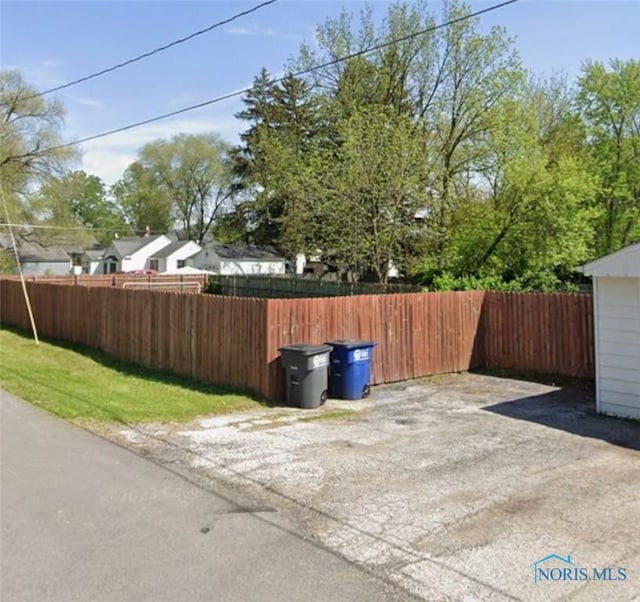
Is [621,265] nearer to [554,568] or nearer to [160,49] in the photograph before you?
[554,568]

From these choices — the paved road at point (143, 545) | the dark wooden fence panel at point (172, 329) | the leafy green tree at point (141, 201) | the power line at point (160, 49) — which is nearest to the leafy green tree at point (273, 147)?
the power line at point (160, 49)

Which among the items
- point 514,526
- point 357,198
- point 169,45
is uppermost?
point 169,45

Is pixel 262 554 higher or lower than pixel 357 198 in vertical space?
lower

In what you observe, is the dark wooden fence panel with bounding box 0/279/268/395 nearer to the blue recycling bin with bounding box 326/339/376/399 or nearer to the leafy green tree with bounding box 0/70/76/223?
the blue recycling bin with bounding box 326/339/376/399

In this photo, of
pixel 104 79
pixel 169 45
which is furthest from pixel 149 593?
pixel 104 79

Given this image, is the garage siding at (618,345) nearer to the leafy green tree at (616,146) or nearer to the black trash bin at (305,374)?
the black trash bin at (305,374)

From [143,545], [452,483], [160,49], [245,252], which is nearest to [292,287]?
[160,49]

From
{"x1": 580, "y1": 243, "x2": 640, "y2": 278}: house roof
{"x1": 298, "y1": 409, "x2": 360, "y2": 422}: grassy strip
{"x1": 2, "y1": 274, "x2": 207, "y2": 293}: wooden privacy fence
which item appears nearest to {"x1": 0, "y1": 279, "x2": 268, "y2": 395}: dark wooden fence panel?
{"x1": 298, "y1": 409, "x2": 360, "y2": 422}: grassy strip

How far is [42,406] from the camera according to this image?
9203mm

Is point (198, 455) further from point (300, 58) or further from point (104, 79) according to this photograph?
point (300, 58)

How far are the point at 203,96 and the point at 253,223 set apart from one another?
2792 centimetres

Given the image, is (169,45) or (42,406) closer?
(42,406)

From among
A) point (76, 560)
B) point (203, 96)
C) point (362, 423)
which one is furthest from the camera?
point (203, 96)

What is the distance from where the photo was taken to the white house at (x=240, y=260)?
45250 mm
